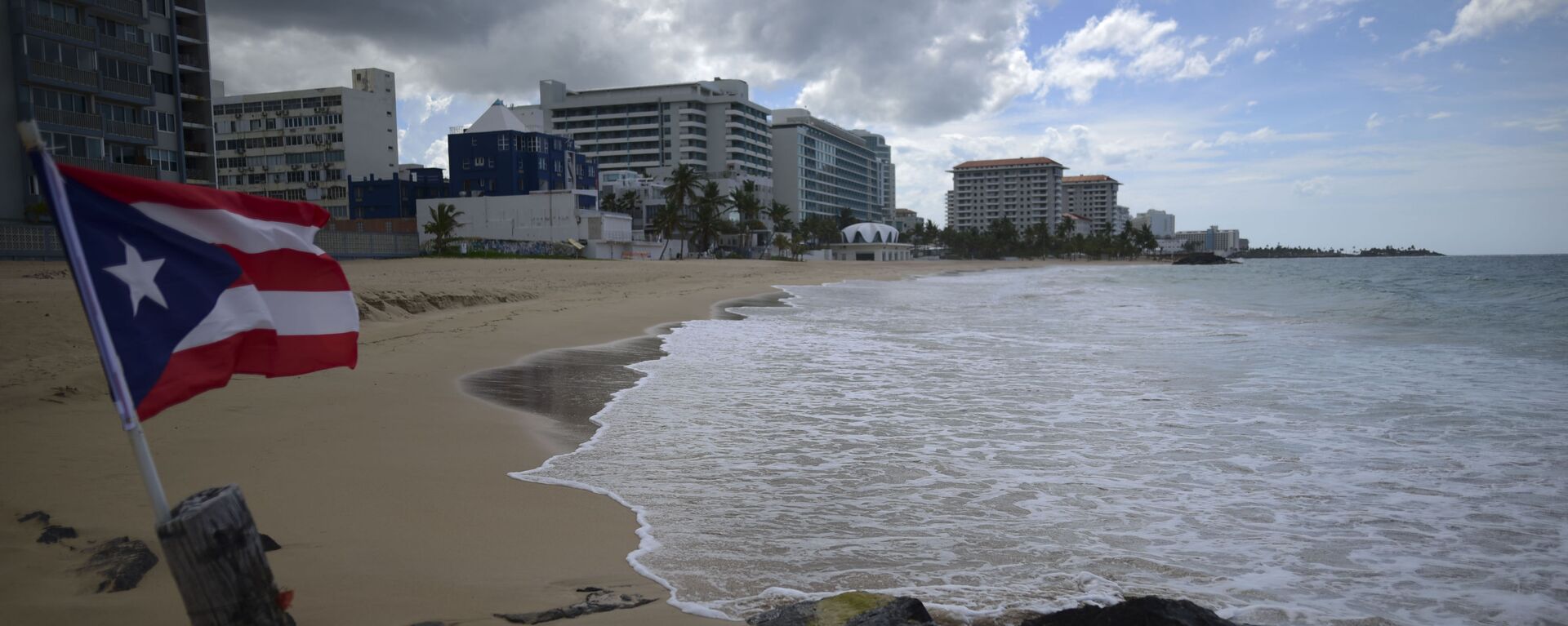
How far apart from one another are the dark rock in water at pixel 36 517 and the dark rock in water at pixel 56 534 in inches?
4.2

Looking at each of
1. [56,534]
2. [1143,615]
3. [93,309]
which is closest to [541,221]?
[56,534]

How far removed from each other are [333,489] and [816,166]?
154 m

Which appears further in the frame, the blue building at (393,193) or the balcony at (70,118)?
the blue building at (393,193)

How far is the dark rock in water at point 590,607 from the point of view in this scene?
13.1 feet

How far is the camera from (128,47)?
141 ft

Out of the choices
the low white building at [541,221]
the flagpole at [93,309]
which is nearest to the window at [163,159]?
the low white building at [541,221]

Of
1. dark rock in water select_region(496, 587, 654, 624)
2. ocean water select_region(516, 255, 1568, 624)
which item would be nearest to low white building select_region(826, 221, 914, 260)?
ocean water select_region(516, 255, 1568, 624)

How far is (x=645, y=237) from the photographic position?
95.2 m

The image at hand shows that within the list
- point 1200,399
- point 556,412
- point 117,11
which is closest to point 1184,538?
point 1200,399

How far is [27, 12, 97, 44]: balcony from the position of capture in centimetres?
3769

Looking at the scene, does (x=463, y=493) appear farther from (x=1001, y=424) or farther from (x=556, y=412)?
(x=1001, y=424)

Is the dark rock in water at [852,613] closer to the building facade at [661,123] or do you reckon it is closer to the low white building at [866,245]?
the building facade at [661,123]

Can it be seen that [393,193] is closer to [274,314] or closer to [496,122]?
[496,122]

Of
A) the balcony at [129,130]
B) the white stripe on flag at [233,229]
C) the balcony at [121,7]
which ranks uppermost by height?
the balcony at [121,7]
